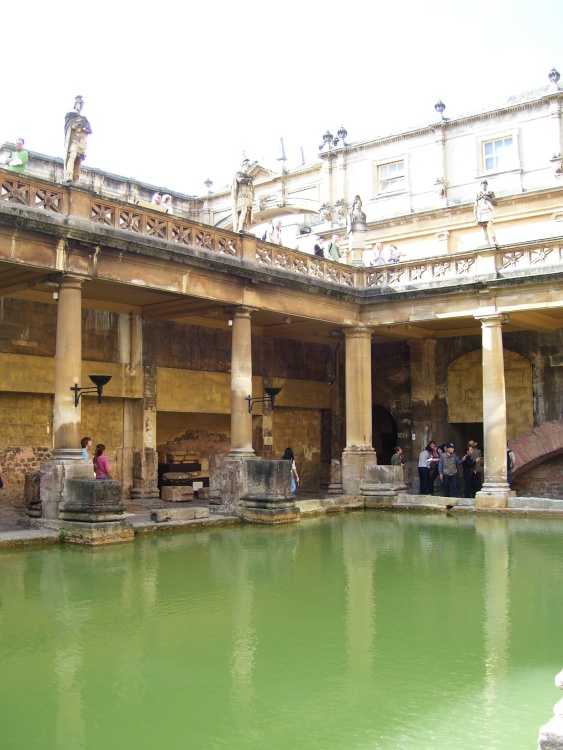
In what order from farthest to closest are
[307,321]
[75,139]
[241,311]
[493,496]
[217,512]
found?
[307,321]
[493,496]
[241,311]
[217,512]
[75,139]

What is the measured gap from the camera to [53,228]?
41.1ft

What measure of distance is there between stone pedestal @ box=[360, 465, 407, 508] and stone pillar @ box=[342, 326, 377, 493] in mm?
432

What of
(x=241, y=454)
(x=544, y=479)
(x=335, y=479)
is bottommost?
(x=544, y=479)

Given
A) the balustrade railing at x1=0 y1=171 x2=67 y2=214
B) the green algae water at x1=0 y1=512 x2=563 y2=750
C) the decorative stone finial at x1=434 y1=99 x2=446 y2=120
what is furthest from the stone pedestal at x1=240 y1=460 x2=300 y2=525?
the decorative stone finial at x1=434 y1=99 x2=446 y2=120

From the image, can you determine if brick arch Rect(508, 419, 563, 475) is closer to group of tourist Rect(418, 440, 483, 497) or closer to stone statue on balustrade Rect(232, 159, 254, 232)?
group of tourist Rect(418, 440, 483, 497)

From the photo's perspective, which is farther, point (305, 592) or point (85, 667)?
point (305, 592)

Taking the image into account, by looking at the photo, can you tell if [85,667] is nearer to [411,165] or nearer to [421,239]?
[421,239]

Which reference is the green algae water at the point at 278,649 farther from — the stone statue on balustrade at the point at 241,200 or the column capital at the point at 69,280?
the stone statue on balustrade at the point at 241,200

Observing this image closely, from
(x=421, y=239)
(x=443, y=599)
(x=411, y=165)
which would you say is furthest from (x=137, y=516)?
(x=411, y=165)

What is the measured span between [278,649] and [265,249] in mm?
11795

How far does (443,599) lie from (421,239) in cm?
2076

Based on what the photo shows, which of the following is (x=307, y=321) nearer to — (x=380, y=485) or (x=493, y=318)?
(x=380, y=485)

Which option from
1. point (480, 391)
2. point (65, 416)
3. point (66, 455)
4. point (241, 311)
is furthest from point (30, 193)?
point (480, 391)

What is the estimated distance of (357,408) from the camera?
19641 mm
